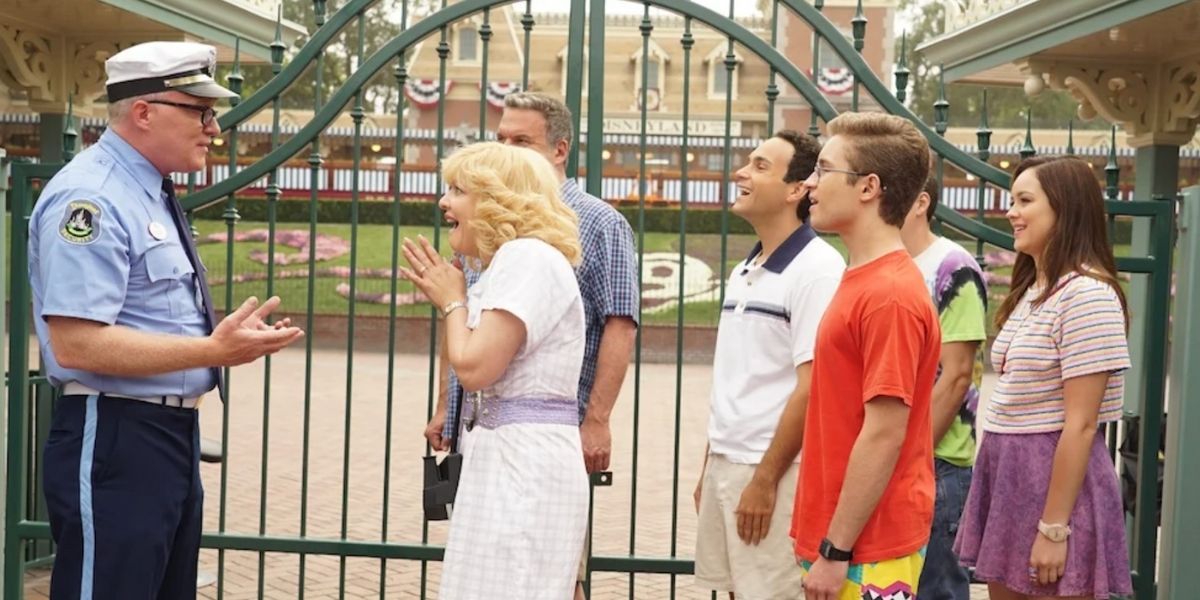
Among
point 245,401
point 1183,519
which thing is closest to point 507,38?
point 245,401

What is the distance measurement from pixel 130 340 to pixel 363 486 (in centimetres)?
677

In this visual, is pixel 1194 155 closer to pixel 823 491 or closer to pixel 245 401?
pixel 245 401

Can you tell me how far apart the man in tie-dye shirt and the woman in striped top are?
4.2 inches

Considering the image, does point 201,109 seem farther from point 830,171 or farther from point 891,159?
point 891,159

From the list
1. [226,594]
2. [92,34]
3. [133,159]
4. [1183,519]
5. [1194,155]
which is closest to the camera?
[133,159]

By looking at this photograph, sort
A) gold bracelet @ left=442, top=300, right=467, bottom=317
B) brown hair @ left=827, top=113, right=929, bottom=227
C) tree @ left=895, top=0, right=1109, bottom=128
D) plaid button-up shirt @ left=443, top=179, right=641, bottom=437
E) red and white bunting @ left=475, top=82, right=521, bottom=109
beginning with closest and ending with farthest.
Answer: brown hair @ left=827, top=113, right=929, bottom=227 < gold bracelet @ left=442, top=300, right=467, bottom=317 < plaid button-up shirt @ left=443, top=179, right=641, bottom=437 < red and white bunting @ left=475, top=82, right=521, bottom=109 < tree @ left=895, top=0, right=1109, bottom=128

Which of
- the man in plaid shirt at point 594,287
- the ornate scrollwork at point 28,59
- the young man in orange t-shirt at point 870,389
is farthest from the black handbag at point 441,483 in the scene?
the ornate scrollwork at point 28,59

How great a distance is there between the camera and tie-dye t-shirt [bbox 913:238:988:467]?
145 inches

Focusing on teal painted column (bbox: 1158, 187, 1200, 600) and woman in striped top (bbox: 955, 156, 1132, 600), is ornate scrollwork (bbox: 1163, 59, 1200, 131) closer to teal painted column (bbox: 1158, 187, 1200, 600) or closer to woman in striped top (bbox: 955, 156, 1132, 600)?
teal painted column (bbox: 1158, 187, 1200, 600)

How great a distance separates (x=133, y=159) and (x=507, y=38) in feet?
121

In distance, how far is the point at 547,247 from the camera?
3.06 metres

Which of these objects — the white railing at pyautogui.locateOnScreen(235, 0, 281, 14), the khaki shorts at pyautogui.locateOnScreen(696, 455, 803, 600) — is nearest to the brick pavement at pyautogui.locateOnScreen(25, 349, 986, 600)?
the khaki shorts at pyautogui.locateOnScreen(696, 455, 803, 600)

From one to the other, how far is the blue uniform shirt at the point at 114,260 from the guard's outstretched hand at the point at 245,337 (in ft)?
0.68

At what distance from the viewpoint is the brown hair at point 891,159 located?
9.62ft
